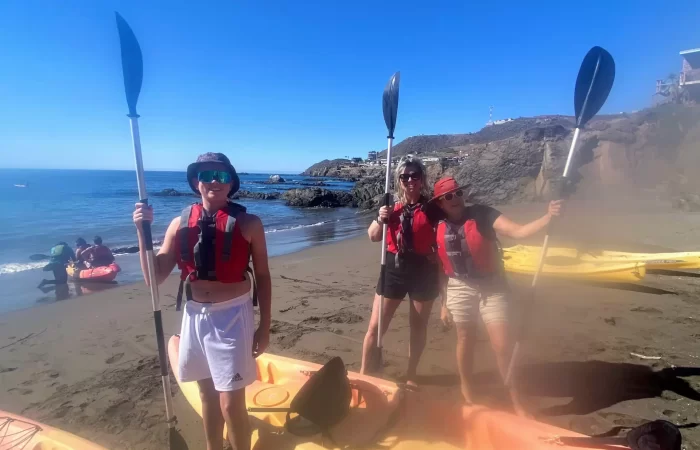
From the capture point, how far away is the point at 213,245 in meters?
2.15

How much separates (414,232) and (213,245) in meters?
1.59

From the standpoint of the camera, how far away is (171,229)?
2301 millimetres

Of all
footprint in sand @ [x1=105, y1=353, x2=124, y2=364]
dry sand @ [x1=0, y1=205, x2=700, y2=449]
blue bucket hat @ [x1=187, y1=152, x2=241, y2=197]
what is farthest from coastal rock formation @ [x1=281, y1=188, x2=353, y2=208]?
blue bucket hat @ [x1=187, y1=152, x2=241, y2=197]

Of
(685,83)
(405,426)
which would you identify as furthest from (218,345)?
(685,83)

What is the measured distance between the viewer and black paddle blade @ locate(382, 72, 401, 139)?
395 cm

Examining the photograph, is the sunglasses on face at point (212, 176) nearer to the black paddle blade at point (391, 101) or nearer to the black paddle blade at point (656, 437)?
the black paddle blade at point (391, 101)

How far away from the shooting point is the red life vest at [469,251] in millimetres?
2805

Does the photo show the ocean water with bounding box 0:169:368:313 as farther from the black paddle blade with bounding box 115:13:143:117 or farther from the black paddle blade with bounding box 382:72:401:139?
the black paddle blade with bounding box 382:72:401:139

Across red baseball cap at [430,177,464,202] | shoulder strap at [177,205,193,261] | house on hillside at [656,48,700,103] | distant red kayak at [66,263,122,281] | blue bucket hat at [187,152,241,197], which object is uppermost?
house on hillside at [656,48,700,103]

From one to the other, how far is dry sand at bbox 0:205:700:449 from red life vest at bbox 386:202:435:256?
1489 millimetres

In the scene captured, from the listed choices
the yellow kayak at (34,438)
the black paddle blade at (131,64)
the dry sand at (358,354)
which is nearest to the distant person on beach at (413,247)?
the dry sand at (358,354)

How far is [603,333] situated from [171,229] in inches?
196

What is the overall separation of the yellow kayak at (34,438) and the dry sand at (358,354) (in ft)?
1.99

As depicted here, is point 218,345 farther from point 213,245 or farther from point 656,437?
point 656,437
